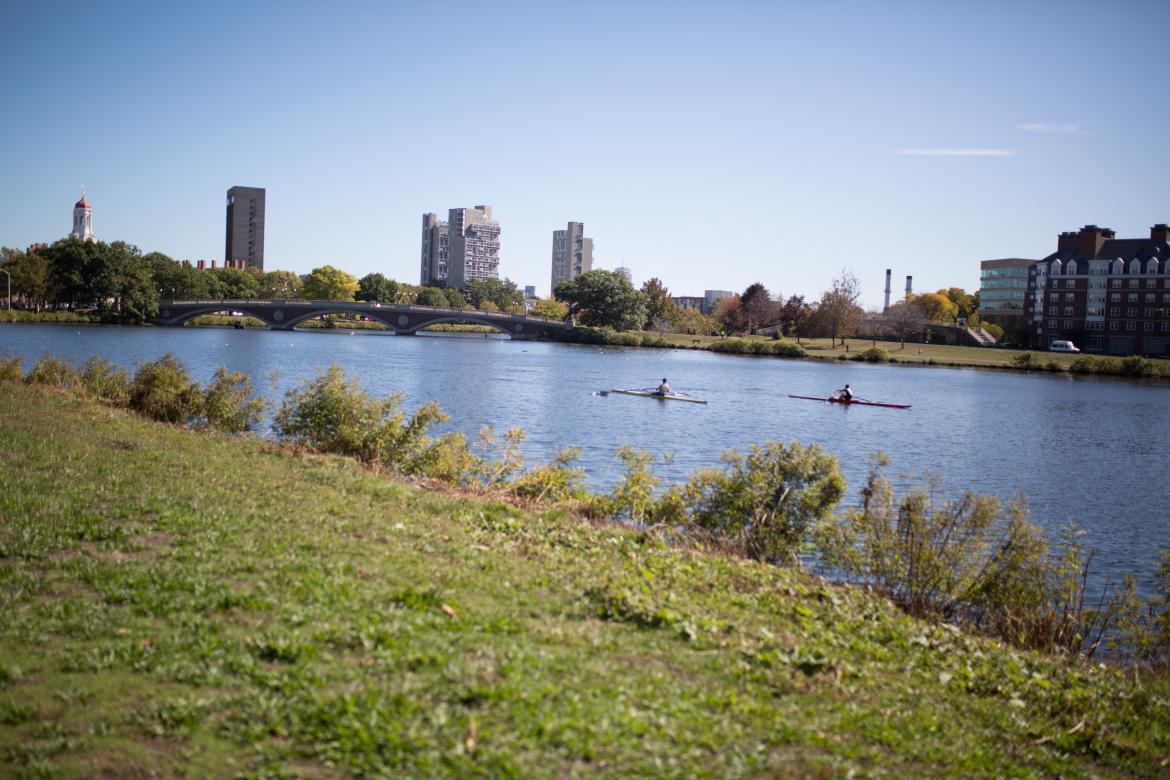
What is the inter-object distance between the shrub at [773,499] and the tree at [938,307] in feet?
539

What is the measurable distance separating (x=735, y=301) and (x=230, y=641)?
163622 mm

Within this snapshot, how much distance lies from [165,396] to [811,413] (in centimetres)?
3896

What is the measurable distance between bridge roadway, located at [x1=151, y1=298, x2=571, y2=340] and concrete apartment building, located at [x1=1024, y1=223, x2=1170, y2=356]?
242 ft

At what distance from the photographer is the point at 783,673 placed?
25.9 ft

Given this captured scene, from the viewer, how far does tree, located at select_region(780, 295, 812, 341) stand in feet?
443

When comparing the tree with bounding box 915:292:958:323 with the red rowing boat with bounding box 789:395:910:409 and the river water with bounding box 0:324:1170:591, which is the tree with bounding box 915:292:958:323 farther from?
the red rowing boat with bounding box 789:395:910:409

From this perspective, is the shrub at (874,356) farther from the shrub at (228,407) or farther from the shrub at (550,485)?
the shrub at (550,485)

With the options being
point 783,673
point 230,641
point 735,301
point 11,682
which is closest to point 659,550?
point 783,673

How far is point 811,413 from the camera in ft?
174

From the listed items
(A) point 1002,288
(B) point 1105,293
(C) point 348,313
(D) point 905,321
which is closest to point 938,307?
(A) point 1002,288

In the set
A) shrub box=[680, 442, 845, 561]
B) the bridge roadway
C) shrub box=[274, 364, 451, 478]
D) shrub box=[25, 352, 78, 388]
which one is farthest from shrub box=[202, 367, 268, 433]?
the bridge roadway

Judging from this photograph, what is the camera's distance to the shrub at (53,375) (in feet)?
92.5

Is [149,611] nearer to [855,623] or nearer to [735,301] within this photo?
[855,623]

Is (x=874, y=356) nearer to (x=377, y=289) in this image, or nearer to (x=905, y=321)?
(x=905, y=321)
